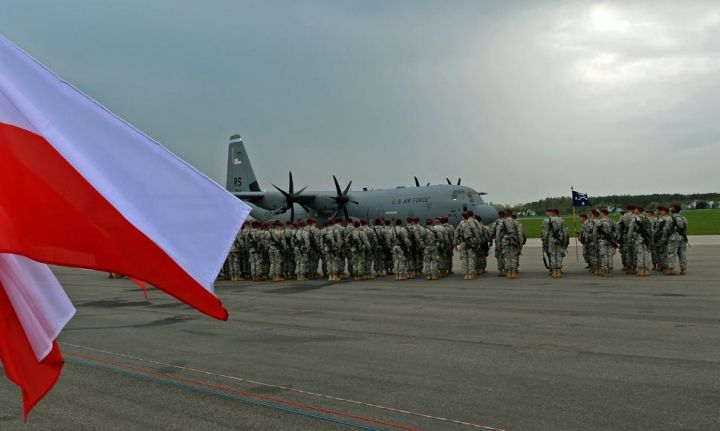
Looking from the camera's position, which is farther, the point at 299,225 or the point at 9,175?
the point at 299,225

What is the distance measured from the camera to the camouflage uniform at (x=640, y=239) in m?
18.0

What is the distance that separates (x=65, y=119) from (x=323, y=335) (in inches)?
266

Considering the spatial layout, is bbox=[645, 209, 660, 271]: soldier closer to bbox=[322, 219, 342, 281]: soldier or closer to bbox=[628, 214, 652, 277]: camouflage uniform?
bbox=[628, 214, 652, 277]: camouflage uniform

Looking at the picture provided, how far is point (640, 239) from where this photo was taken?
59.4 feet

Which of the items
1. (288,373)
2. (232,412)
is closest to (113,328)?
(288,373)

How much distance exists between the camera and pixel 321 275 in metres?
23.0

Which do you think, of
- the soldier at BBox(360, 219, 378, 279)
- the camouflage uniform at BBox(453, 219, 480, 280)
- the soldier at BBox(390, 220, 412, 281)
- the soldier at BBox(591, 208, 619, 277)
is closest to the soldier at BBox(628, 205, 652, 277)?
the soldier at BBox(591, 208, 619, 277)

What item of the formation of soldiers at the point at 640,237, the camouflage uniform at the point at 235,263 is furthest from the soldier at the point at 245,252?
the formation of soldiers at the point at 640,237

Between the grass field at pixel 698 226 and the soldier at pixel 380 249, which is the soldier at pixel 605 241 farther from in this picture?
the grass field at pixel 698 226

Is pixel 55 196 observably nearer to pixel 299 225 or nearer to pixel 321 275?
pixel 299 225

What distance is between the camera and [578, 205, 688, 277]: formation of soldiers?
18031 mm

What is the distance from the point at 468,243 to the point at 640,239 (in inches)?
188

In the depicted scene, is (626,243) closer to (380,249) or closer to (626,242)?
(626,242)

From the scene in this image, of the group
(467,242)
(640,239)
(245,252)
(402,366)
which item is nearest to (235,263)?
(245,252)
